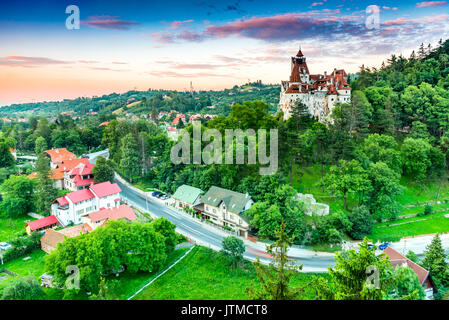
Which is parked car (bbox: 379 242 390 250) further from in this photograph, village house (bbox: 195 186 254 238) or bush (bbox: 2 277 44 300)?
bush (bbox: 2 277 44 300)

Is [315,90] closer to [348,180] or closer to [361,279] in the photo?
[348,180]

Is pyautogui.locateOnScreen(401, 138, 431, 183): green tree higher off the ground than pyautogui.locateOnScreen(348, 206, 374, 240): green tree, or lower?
higher

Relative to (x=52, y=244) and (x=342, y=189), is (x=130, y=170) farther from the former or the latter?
(x=342, y=189)

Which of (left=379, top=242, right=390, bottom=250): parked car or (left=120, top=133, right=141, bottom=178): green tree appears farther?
(left=120, top=133, right=141, bottom=178): green tree

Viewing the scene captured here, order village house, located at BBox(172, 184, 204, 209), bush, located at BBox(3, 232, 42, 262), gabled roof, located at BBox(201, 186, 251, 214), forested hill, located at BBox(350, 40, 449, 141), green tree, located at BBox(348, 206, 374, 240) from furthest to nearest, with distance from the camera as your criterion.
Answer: forested hill, located at BBox(350, 40, 449, 141) < village house, located at BBox(172, 184, 204, 209) < gabled roof, located at BBox(201, 186, 251, 214) < green tree, located at BBox(348, 206, 374, 240) < bush, located at BBox(3, 232, 42, 262)

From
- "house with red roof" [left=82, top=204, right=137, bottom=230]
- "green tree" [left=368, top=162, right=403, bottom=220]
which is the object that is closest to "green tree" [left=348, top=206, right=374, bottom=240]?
"green tree" [left=368, top=162, right=403, bottom=220]

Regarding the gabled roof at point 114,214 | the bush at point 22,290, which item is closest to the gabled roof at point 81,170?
the gabled roof at point 114,214

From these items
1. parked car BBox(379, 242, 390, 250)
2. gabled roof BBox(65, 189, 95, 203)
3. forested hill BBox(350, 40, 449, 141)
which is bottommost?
parked car BBox(379, 242, 390, 250)

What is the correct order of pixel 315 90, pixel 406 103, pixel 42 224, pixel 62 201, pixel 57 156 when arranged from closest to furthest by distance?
pixel 42 224
pixel 62 201
pixel 315 90
pixel 406 103
pixel 57 156

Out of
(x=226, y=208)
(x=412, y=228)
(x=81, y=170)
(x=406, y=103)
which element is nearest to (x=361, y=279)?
(x=226, y=208)
